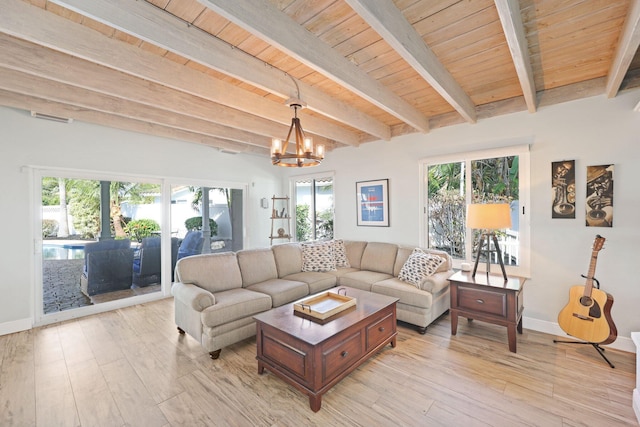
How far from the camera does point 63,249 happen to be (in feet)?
11.9

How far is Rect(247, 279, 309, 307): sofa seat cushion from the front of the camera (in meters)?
3.17

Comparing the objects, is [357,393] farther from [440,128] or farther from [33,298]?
[33,298]

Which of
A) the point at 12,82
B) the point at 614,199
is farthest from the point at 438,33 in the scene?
the point at 12,82

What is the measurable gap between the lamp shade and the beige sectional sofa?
2.44 ft

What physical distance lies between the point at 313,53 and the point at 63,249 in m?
4.01

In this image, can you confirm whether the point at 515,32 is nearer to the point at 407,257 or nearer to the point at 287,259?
the point at 407,257

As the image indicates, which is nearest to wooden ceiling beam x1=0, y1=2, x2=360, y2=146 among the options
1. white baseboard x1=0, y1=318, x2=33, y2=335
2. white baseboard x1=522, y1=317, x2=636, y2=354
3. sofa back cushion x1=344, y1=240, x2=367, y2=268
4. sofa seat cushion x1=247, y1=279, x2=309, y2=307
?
sofa seat cushion x1=247, y1=279, x2=309, y2=307

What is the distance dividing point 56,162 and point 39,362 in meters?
2.33

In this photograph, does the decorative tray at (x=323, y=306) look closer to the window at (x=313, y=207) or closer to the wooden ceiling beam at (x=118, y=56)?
the wooden ceiling beam at (x=118, y=56)

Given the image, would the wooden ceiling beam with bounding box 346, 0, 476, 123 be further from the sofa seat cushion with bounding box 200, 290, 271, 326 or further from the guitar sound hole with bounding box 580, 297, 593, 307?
the sofa seat cushion with bounding box 200, 290, 271, 326

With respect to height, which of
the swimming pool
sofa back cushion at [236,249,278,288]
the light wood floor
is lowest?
the light wood floor

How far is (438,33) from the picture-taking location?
198 cm

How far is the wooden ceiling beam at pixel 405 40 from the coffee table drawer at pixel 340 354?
2.10 m

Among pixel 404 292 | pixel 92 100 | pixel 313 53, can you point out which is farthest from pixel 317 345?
pixel 92 100
